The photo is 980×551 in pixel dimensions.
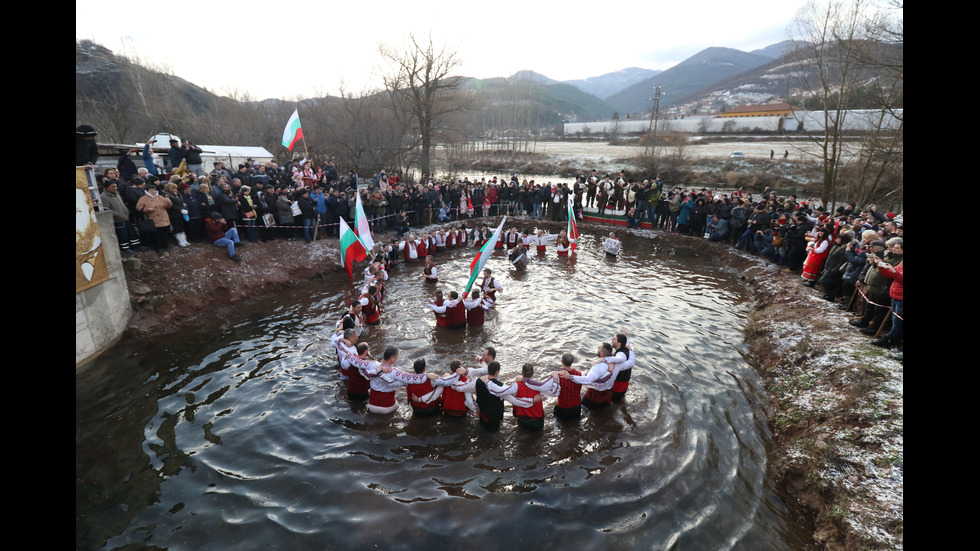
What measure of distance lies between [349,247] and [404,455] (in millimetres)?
7309

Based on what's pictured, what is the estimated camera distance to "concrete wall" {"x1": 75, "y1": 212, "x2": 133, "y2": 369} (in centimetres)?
954

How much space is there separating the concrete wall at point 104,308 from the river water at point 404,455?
20.8 inches

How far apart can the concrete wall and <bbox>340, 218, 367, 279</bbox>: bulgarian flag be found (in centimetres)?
523

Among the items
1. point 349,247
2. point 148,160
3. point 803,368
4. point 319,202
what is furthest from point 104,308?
point 803,368

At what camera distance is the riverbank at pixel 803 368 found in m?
6.01

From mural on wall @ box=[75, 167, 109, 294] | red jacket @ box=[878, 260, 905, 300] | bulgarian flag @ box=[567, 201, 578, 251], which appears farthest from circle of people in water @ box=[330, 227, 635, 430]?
bulgarian flag @ box=[567, 201, 578, 251]

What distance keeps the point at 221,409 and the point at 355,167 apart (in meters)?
30.2

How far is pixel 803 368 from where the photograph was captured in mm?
9289

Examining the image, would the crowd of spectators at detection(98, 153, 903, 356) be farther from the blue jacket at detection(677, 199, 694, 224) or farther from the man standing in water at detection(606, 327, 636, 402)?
the man standing in water at detection(606, 327, 636, 402)

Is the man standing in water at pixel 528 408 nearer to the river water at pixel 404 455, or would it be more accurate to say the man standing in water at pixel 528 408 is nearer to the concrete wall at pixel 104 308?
the river water at pixel 404 455

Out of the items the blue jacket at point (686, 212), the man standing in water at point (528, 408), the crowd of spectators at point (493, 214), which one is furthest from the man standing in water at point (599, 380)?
the blue jacket at point (686, 212)

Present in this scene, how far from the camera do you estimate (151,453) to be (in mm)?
7188
